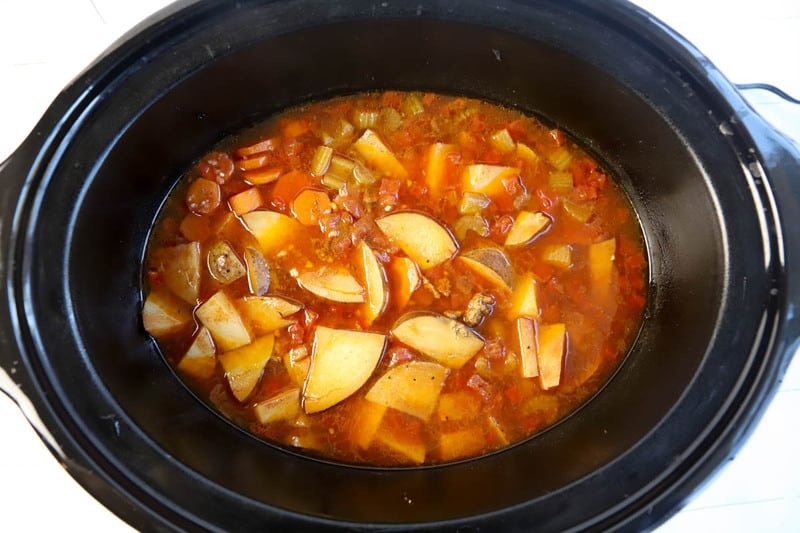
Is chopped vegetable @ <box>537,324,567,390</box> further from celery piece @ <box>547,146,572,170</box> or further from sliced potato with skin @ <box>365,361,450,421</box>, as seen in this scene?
celery piece @ <box>547,146,572,170</box>

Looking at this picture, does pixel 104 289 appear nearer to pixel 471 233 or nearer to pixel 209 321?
pixel 209 321

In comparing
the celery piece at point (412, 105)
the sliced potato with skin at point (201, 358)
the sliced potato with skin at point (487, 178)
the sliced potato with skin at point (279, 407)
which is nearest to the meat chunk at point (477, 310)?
the sliced potato with skin at point (487, 178)

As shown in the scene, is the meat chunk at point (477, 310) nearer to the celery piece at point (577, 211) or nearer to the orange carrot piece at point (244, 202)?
the celery piece at point (577, 211)

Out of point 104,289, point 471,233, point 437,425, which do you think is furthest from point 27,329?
point 471,233

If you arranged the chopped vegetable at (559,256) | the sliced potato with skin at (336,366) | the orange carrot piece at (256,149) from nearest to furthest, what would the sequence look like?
the sliced potato with skin at (336,366) → the chopped vegetable at (559,256) → the orange carrot piece at (256,149)

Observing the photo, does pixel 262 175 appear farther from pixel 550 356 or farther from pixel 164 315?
pixel 550 356
